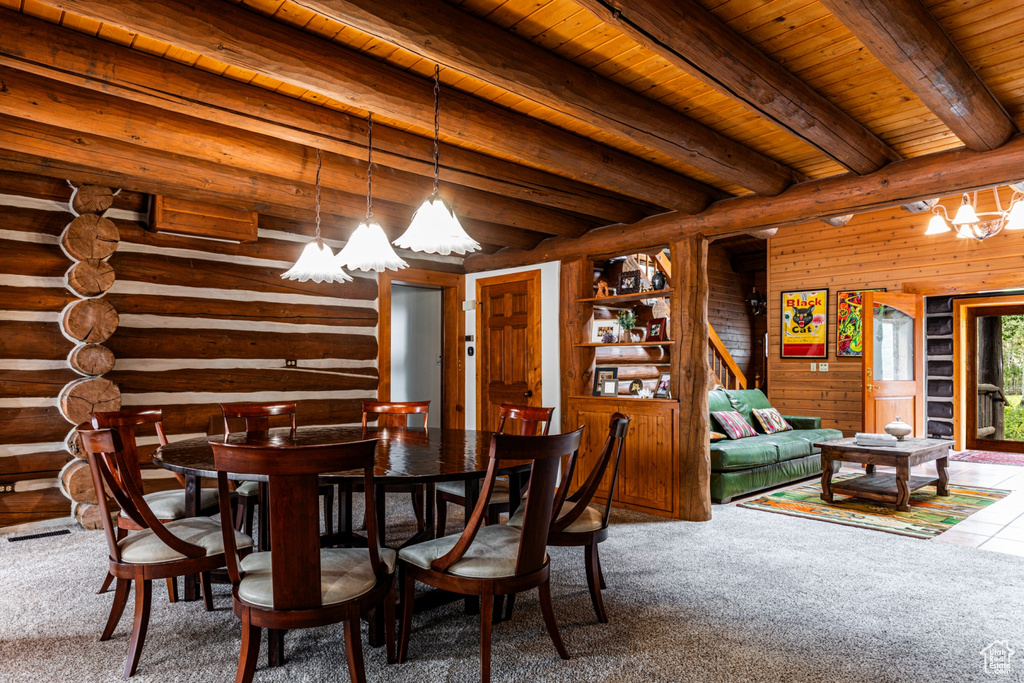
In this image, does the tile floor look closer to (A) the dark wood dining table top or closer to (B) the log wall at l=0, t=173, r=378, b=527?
(A) the dark wood dining table top

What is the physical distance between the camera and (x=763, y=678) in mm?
2314

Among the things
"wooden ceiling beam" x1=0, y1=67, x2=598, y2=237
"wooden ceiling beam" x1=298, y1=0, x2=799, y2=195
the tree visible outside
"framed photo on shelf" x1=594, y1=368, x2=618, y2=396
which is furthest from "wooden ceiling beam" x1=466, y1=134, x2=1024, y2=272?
the tree visible outside

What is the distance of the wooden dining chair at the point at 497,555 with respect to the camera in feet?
7.30

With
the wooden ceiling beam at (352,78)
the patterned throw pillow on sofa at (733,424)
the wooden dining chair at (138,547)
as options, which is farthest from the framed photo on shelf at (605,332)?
the wooden dining chair at (138,547)

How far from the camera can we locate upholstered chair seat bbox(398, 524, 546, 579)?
229cm

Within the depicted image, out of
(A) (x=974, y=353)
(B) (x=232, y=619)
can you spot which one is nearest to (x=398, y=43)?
(B) (x=232, y=619)

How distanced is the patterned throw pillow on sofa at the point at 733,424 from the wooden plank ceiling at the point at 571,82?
2608mm

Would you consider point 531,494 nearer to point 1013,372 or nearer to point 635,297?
point 635,297

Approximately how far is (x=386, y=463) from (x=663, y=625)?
4.82 ft

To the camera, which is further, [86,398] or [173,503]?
[86,398]

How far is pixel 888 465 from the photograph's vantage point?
5.23 m

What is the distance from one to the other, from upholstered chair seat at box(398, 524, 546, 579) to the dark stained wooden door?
3474mm

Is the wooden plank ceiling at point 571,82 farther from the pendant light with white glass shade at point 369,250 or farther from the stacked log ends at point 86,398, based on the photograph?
the stacked log ends at point 86,398

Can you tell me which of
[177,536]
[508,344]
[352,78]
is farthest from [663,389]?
[177,536]
